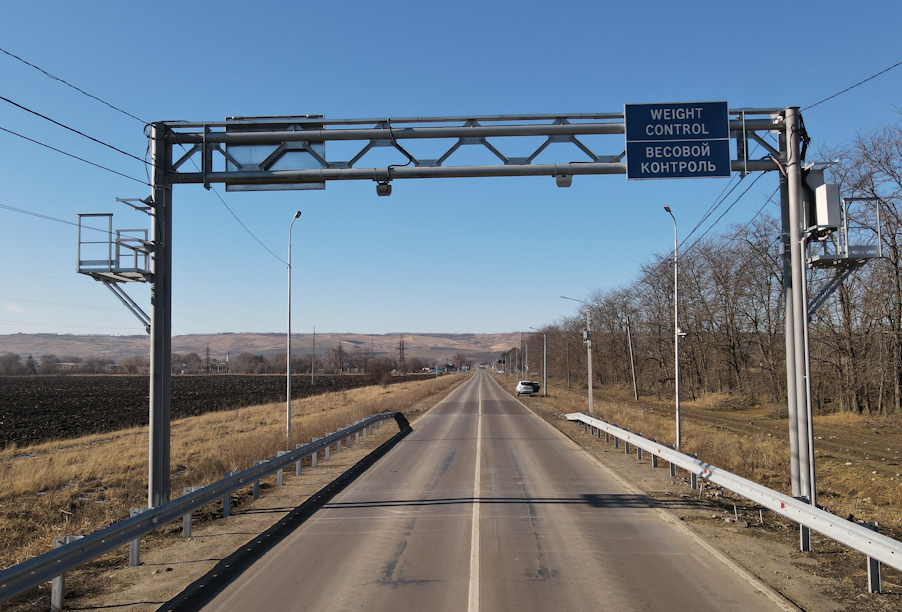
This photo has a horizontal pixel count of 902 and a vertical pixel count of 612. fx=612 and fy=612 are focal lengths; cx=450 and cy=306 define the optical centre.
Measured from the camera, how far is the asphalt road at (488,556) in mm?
6223

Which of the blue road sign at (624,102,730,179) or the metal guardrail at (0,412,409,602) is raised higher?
the blue road sign at (624,102,730,179)

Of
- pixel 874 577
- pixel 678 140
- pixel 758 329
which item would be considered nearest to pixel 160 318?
pixel 678 140

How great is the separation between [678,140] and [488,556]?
7511mm

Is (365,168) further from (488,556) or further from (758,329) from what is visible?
(758,329)

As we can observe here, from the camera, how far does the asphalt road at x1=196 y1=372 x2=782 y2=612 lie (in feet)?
20.4

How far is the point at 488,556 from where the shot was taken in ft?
25.6

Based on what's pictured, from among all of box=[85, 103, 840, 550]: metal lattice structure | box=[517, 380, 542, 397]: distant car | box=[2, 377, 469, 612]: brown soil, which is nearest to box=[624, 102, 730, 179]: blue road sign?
box=[85, 103, 840, 550]: metal lattice structure

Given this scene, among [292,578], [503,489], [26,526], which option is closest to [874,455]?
[503,489]

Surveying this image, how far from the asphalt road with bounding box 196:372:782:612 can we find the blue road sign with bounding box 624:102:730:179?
5878mm

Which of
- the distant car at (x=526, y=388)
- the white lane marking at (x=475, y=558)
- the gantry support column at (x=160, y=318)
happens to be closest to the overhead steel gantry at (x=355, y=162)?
the gantry support column at (x=160, y=318)

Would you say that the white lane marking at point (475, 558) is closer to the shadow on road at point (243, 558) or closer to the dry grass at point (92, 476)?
the shadow on road at point (243, 558)

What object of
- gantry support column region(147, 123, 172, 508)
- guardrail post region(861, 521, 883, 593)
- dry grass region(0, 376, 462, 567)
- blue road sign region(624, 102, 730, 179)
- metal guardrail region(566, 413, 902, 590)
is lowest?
dry grass region(0, 376, 462, 567)

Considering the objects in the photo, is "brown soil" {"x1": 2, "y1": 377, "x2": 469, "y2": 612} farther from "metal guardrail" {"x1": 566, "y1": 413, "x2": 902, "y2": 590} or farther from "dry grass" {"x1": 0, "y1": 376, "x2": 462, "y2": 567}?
"metal guardrail" {"x1": 566, "y1": 413, "x2": 902, "y2": 590}

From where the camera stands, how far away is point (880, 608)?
605cm
